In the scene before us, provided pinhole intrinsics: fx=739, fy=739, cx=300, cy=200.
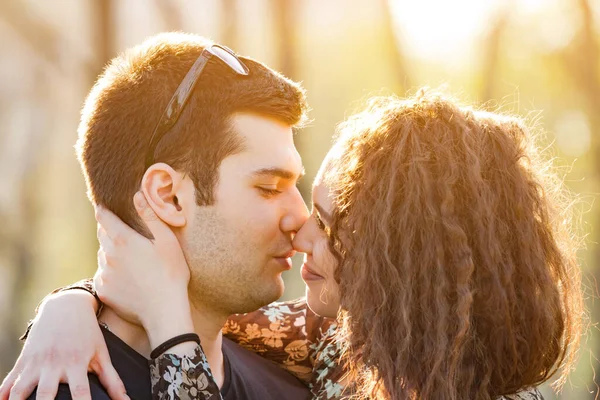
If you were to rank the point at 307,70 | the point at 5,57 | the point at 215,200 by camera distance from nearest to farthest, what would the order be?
the point at 215,200 < the point at 307,70 < the point at 5,57

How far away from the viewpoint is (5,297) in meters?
7.91

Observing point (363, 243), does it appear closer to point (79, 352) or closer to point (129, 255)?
point (129, 255)

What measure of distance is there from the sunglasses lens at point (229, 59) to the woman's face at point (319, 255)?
438mm

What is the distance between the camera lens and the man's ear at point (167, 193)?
2.36m

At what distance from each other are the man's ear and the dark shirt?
411 mm

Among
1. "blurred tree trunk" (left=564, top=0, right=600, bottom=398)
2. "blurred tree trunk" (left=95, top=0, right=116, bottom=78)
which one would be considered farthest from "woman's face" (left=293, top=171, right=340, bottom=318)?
"blurred tree trunk" (left=564, top=0, right=600, bottom=398)

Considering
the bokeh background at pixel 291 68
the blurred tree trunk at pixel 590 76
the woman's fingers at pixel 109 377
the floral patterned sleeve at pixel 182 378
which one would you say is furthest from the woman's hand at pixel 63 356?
the blurred tree trunk at pixel 590 76

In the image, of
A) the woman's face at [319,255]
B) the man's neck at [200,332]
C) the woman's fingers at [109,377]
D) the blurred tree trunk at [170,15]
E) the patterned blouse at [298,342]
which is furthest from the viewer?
the blurred tree trunk at [170,15]

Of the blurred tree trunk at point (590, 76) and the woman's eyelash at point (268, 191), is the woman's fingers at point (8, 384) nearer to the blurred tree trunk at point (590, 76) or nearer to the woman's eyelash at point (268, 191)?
the woman's eyelash at point (268, 191)

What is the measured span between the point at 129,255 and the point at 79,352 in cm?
35

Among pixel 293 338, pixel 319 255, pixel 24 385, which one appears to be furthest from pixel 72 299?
pixel 293 338

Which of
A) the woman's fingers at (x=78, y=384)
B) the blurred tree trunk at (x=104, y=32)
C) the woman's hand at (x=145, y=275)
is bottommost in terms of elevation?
the woman's fingers at (x=78, y=384)

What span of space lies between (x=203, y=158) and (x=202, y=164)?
0.07ft

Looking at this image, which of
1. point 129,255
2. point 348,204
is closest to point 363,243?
point 348,204
